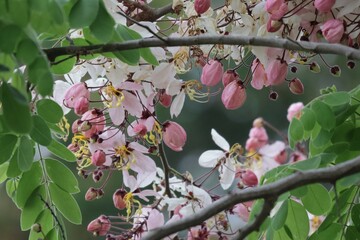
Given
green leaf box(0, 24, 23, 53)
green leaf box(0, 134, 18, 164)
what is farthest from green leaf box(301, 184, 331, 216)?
green leaf box(0, 24, 23, 53)

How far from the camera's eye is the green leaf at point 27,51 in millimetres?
642

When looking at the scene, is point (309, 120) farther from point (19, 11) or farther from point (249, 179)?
point (19, 11)

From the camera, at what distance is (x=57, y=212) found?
1041 mm

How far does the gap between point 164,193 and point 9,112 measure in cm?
41

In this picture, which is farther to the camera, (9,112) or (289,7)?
(289,7)

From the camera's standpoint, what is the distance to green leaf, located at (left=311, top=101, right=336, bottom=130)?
0.91m

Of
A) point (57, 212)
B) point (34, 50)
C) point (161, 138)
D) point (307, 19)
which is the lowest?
point (57, 212)

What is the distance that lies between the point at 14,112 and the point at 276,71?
0.41m

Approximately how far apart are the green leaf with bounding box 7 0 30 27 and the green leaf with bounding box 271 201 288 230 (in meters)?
0.44

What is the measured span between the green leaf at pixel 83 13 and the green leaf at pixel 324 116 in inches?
12.5

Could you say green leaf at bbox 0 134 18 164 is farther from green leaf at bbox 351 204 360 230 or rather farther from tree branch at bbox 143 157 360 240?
green leaf at bbox 351 204 360 230

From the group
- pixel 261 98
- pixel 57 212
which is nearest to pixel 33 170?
pixel 57 212

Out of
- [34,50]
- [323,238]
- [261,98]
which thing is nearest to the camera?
[34,50]

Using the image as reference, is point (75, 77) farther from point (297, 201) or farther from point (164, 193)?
point (297, 201)
